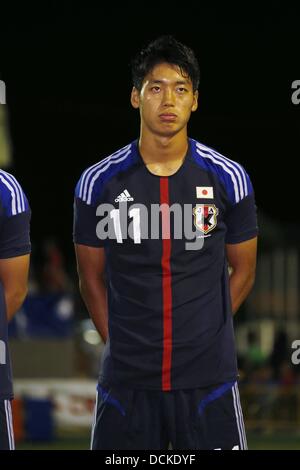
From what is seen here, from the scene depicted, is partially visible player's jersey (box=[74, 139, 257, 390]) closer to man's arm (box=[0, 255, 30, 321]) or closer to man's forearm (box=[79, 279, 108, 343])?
man's forearm (box=[79, 279, 108, 343])

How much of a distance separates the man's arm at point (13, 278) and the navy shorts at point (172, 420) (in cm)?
77

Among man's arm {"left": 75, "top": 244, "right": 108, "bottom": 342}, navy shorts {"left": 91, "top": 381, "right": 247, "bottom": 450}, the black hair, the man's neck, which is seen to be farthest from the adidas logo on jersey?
navy shorts {"left": 91, "top": 381, "right": 247, "bottom": 450}

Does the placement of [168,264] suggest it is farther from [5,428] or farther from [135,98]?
[5,428]

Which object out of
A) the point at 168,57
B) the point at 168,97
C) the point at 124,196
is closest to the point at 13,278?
the point at 124,196

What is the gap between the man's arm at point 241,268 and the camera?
6.95 m

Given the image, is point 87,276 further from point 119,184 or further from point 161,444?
point 161,444

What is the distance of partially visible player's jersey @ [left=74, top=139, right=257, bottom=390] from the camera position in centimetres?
656

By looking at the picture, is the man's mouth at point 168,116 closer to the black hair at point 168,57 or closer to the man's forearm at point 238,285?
the black hair at point 168,57

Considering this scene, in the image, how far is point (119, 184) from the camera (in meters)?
6.77

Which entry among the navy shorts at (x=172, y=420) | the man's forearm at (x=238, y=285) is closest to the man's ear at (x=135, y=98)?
the man's forearm at (x=238, y=285)

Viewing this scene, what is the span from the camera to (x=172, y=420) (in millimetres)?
6527

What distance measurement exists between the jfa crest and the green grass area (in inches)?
461

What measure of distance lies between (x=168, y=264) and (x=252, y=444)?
13508 mm

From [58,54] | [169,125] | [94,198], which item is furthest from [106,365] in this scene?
[58,54]
